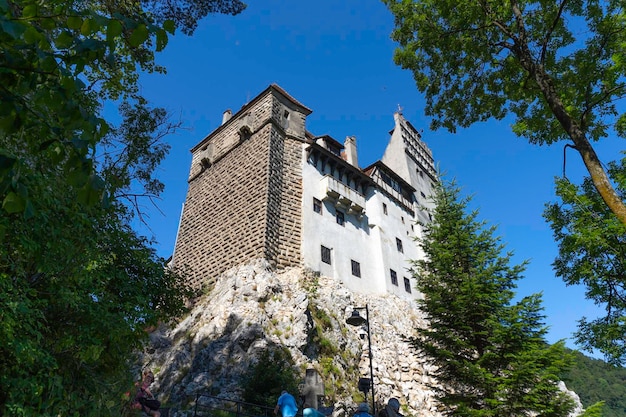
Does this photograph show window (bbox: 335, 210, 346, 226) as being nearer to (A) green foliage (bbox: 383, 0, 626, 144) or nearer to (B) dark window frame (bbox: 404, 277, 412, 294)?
(B) dark window frame (bbox: 404, 277, 412, 294)

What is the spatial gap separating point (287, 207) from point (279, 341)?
28.5 ft

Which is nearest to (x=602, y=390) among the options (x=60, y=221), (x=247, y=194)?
(x=247, y=194)

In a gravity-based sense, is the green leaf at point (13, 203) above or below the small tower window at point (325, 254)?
below

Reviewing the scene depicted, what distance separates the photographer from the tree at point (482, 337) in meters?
10.1

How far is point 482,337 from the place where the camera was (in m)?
11.7

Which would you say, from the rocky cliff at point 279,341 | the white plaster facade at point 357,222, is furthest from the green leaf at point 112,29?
the white plaster facade at point 357,222

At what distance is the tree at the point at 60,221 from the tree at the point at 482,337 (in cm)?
868

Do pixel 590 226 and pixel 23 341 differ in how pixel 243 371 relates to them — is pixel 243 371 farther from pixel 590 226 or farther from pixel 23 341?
pixel 590 226

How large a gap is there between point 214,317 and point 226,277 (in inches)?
123

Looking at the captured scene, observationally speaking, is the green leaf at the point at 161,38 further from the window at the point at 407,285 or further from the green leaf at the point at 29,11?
the window at the point at 407,285

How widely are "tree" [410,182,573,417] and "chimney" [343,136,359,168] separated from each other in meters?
15.6

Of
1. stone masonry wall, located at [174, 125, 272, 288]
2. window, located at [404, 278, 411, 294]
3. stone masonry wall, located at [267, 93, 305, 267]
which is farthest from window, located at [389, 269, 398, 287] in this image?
stone masonry wall, located at [174, 125, 272, 288]

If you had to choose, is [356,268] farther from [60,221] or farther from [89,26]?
[89,26]

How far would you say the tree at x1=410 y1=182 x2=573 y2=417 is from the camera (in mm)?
10117
